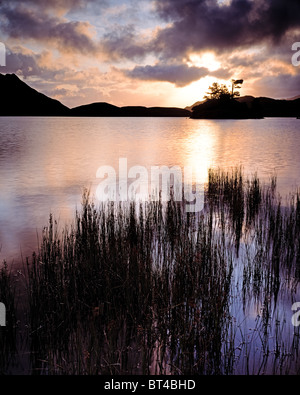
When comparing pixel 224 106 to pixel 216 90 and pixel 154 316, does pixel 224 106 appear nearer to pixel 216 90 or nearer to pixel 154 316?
pixel 216 90

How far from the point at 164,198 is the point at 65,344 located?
304 inches

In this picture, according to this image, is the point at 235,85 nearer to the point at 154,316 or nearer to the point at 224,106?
the point at 224,106

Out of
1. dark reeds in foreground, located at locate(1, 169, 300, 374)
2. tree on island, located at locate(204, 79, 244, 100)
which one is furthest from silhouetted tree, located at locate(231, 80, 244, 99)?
dark reeds in foreground, located at locate(1, 169, 300, 374)

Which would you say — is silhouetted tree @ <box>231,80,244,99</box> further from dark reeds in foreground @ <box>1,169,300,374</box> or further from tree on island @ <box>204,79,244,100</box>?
dark reeds in foreground @ <box>1,169,300,374</box>

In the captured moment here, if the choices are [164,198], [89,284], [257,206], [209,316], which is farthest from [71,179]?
[209,316]

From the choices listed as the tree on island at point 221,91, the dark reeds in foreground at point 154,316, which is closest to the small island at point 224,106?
the tree on island at point 221,91

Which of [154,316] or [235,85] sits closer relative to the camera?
[154,316]

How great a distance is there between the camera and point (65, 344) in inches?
146

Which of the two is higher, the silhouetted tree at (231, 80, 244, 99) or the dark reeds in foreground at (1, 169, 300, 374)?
the silhouetted tree at (231, 80, 244, 99)

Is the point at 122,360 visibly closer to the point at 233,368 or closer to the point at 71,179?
the point at 233,368

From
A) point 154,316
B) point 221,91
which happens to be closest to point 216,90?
point 221,91

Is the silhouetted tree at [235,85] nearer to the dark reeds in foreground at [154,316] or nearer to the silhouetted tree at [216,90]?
the silhouetted tree at [216,90]

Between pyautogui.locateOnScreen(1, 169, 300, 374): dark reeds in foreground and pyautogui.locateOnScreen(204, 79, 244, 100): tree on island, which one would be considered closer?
pyautogui.locateOnScreen(1, 169, 300, 374): dark reeds in foreground

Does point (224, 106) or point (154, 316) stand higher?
point (224, 106)
